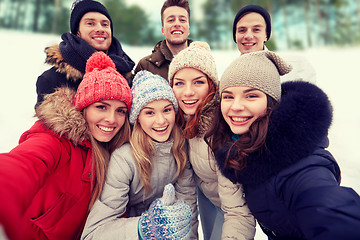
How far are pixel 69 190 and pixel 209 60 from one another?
59.9 inches

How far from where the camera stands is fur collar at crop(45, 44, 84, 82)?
2.04 meters

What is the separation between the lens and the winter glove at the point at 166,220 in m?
1.35

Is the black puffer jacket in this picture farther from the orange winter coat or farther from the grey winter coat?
the orange winter coat

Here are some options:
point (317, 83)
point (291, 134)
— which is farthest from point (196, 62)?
point (317, 83)

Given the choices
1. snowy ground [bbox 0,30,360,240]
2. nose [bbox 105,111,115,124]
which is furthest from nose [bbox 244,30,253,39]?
nose [bbox 105,111,115,124]

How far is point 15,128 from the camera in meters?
4.71

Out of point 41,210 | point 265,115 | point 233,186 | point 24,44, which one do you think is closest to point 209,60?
point 265,115

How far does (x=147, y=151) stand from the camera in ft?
5.53

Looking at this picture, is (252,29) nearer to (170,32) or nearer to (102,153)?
(170,32)

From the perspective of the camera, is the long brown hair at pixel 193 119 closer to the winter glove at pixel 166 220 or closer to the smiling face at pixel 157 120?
the smiling face at pixel 157 120

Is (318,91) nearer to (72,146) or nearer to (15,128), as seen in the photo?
(72,146)

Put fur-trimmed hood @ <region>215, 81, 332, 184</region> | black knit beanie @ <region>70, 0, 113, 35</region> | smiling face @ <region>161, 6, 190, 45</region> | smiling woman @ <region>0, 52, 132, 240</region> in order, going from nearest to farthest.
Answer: fur-trimmed hood @ <region>215, 81, 332, 184</region>, smiling woman @ <region>0, 52, 132, 240</region>, black knit beanie @ <region>70, 0, 113, 35</region>, smiling face @ <region>161, 6, 190, 45</region>

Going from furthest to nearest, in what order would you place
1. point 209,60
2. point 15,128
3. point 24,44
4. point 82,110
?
point 24,44, point 15,128, point 209,60, point 82,110

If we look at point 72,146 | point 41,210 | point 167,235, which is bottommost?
point 167,235
